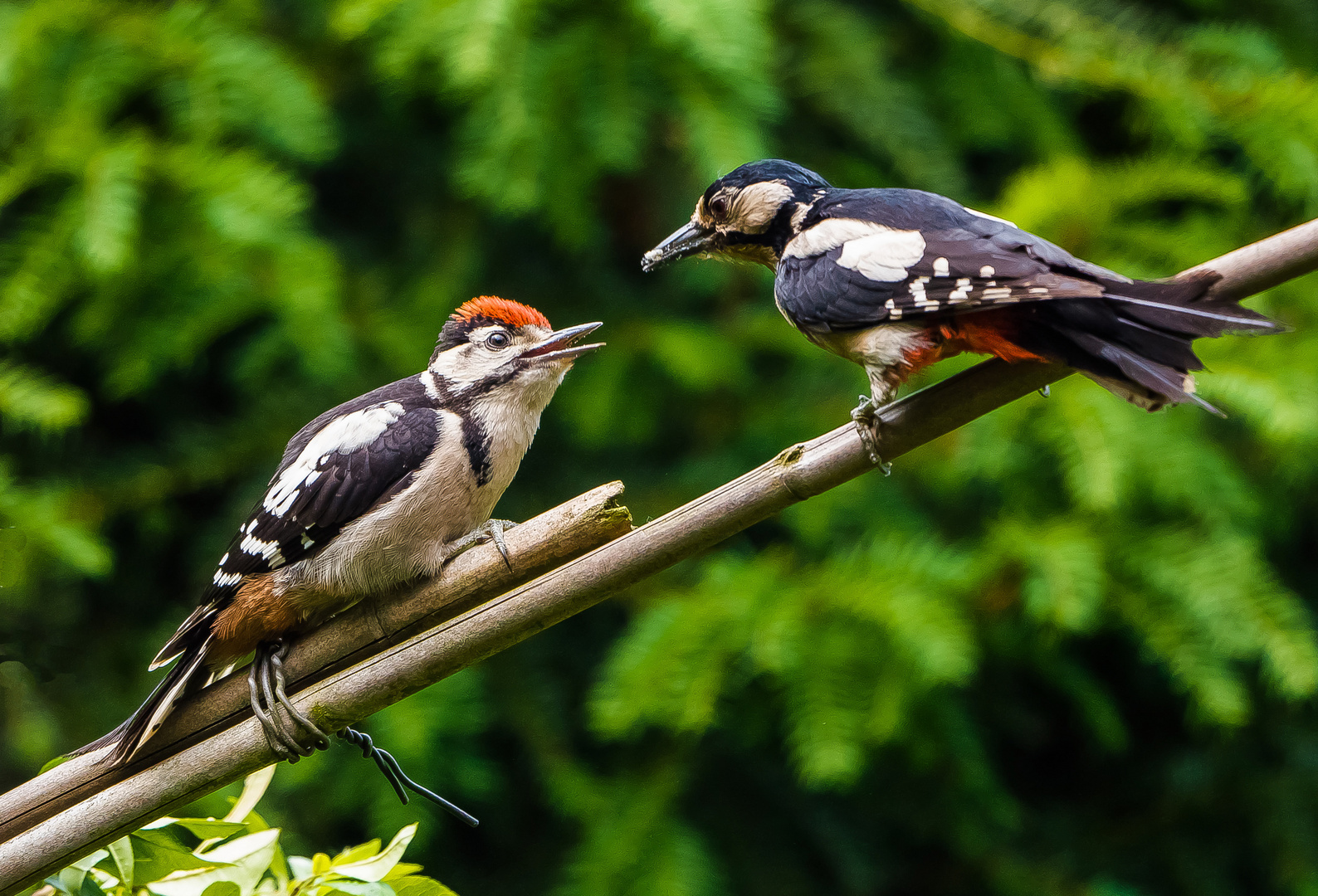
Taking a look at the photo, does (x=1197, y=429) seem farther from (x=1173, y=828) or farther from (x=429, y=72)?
(x=429, y=72)

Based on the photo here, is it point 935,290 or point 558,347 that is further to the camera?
point 558,347

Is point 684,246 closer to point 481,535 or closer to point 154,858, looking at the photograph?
point 481,535

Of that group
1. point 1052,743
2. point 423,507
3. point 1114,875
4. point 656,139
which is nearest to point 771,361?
point 656,139

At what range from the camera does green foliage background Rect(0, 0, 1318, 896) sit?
83.7 inches

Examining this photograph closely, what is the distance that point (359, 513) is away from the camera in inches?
48.8

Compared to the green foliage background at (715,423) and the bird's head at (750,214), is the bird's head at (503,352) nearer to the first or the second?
the bird's head at (750,214)

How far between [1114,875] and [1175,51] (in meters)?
1.91

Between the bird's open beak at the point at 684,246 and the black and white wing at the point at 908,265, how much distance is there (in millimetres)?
133

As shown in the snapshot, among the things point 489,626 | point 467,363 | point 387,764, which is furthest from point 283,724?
point 467,363

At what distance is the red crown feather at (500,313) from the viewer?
1.38m

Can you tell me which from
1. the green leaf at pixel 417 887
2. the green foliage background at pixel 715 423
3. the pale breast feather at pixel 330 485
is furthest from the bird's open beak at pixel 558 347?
the green foliage background at pixel 715 423

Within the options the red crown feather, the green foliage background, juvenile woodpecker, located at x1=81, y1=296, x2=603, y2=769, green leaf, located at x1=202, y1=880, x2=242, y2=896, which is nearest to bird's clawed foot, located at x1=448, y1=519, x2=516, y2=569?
juvenile woodpecker, located at x1=81, y1=296, x2=603, y2=769

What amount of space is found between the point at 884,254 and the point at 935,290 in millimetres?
112

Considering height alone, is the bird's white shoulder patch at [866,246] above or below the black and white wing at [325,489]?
above
